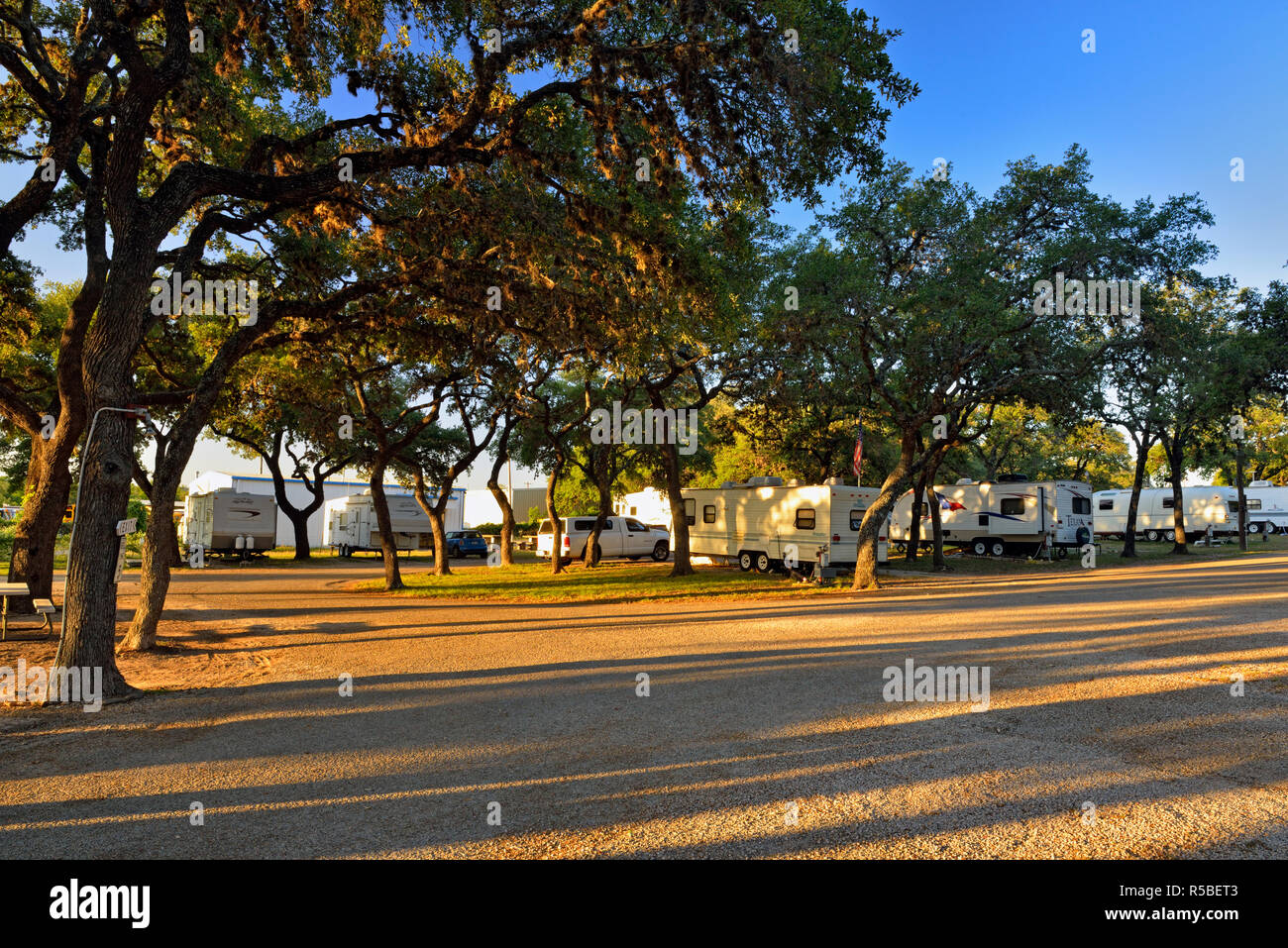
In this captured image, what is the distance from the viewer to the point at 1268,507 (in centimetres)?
5000

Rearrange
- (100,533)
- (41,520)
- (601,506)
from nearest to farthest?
(100,533)
(41,520)
(601,506)

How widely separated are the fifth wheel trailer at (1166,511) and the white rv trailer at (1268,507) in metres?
4.94

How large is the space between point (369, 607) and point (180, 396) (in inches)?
232

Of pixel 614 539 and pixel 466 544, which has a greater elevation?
pixel 614 539

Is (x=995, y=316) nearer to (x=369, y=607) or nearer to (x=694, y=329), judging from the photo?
(x=694, y=329)

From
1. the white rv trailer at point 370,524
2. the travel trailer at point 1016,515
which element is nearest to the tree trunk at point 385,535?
the white rv trailer at point 370,524

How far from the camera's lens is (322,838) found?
13.6 feet

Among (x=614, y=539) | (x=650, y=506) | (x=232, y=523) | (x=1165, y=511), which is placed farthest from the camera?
(x=1165, y=511)

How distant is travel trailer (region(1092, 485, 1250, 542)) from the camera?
45.4 m

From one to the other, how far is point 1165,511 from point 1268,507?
9.26 metres

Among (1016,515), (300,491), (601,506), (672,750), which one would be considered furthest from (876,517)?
(300,491)

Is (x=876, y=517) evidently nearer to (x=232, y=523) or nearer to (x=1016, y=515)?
(x=1016, y=515)

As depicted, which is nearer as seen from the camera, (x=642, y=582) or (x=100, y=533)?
(x=100, y=533)

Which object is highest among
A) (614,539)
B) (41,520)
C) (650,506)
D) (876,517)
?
(41,520)
